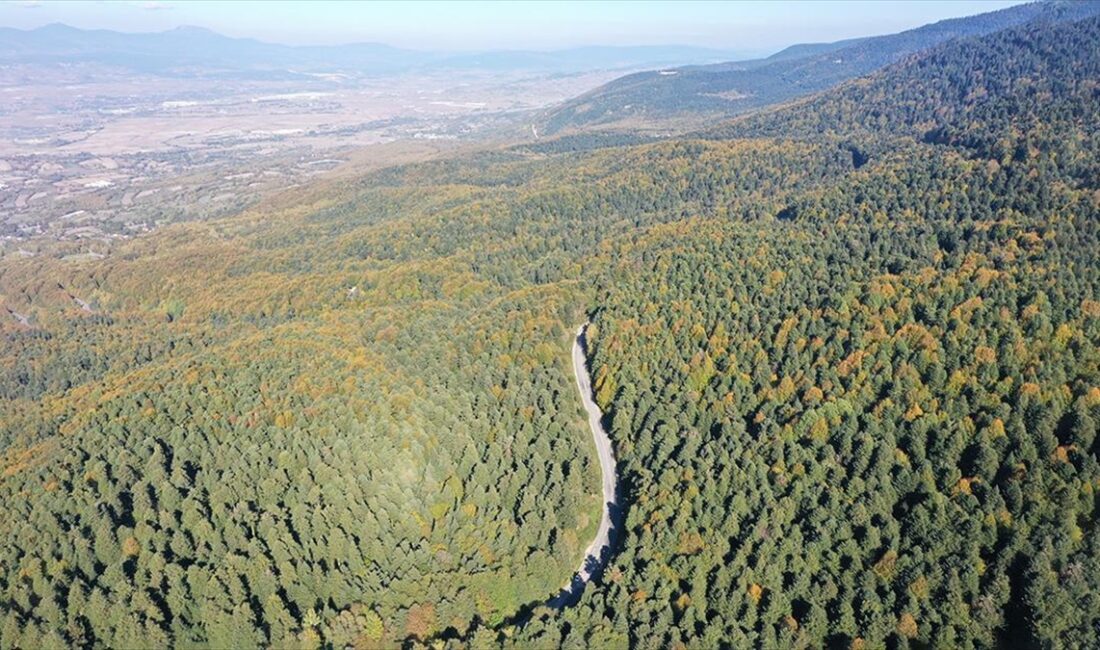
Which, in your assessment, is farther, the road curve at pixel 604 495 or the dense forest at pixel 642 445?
the road curve at pixel 604 495

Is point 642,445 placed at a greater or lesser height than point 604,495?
greater

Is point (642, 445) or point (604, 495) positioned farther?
point (642, 445)

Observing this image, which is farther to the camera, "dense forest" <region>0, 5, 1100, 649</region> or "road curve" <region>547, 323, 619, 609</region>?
"road curve" <region>547, 323, 619, 609</region>

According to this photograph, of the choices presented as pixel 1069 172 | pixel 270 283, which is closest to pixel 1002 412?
pixel 1069 172
